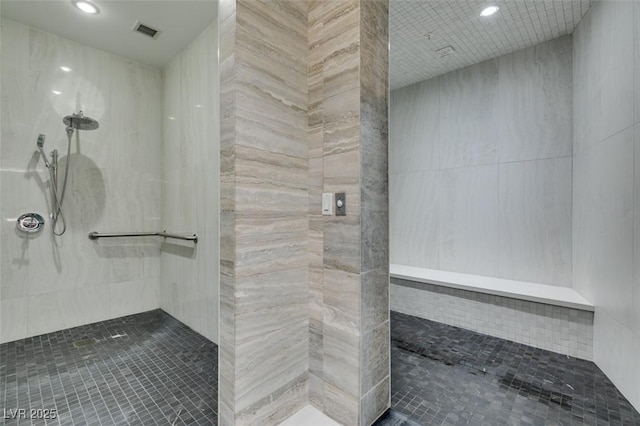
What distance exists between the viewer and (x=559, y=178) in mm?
2504

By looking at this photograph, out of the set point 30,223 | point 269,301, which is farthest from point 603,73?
point 30,223

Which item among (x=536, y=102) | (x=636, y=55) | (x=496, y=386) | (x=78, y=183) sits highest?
(x=536, y=102)

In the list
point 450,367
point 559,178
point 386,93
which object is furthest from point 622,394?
point 386,93

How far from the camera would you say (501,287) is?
2.51 metres

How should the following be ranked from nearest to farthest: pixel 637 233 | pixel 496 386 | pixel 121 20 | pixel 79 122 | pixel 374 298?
1. pixel 374 298
2. pixel 637 233
3. pixel 496 386
4. pixel 121 20
5. pixel 79 122

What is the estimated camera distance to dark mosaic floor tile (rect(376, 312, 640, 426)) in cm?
153

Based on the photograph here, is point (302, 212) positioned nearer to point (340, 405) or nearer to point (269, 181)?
point (269, 181)

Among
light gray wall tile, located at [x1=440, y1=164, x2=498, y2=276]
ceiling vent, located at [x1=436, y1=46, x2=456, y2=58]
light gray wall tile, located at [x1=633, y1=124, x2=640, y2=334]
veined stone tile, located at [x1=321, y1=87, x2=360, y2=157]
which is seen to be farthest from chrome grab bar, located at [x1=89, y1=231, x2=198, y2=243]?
light gray wall tile, located at [x1=633, y1=124, x2=640, y2=334]

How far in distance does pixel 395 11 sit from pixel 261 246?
2.02 m

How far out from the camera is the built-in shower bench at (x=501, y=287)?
7.14 feet

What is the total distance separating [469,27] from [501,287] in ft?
7.00

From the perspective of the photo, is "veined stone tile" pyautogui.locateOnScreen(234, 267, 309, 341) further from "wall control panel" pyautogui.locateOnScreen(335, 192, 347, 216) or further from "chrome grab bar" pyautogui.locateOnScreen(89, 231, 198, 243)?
"chrome grab bar" pyautogui.locateOnScreen(89, 231, 198, 243)

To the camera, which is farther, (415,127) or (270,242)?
(415,127)

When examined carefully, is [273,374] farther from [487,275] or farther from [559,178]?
[559,178]
